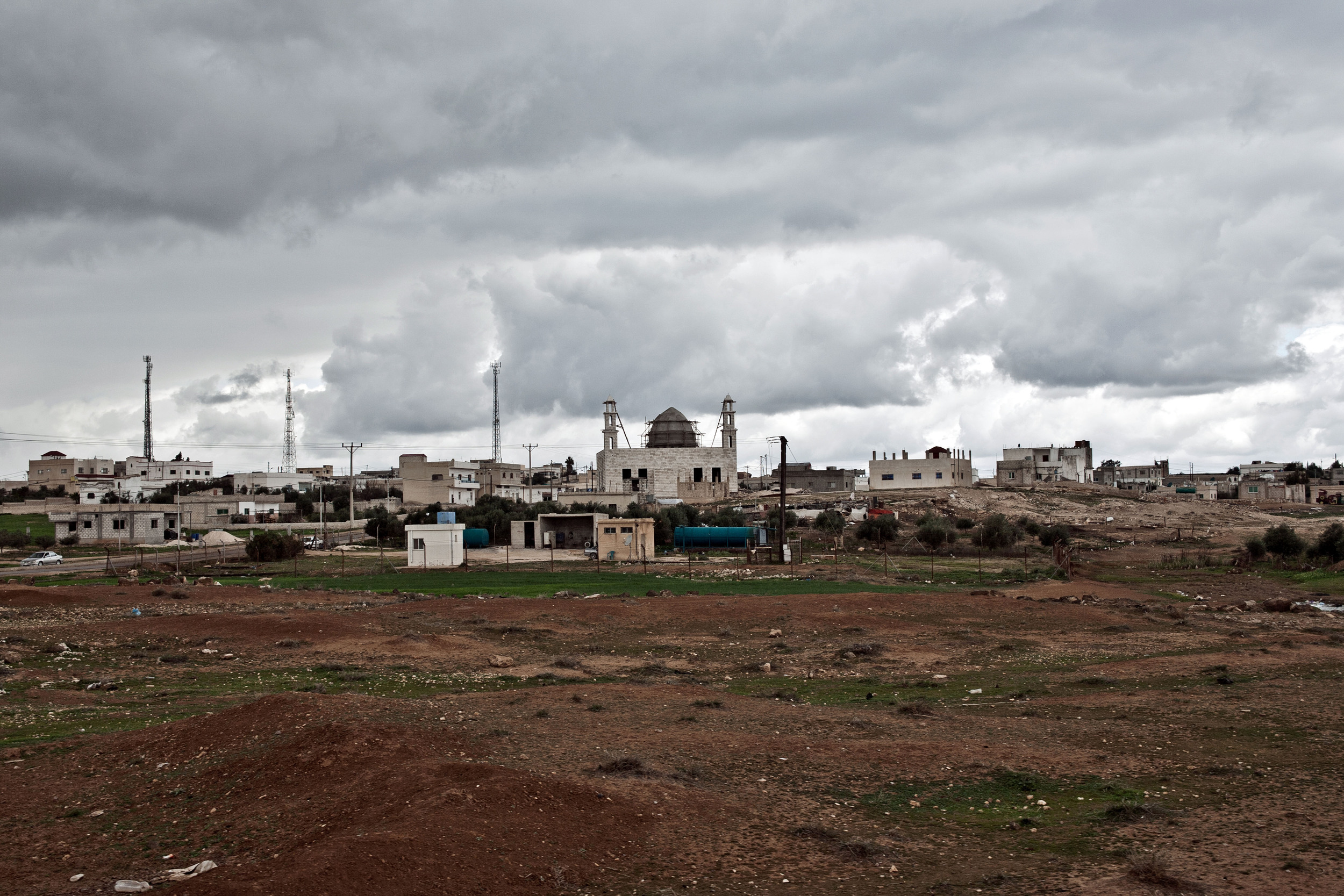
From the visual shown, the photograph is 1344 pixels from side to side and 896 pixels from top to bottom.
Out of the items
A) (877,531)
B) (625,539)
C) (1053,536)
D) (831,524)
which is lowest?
(1053,536)

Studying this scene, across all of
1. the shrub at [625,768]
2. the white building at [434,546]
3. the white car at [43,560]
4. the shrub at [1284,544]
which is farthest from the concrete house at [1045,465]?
the shrub at [625,768]

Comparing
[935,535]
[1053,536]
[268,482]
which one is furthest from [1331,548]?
[268,482]

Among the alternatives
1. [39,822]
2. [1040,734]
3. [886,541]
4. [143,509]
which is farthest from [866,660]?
[143,509]

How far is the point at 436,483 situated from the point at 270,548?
58763mm

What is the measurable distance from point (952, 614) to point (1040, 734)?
17.3 meters

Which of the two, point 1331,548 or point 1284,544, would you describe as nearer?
point 1331,548

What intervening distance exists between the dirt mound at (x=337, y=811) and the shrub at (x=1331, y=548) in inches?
2124

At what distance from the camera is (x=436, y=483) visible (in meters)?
118

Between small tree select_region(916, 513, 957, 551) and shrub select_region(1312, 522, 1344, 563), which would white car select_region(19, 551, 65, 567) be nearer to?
small tree select_region(916, 513, 957, 551)

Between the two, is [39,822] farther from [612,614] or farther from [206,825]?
[612,614]

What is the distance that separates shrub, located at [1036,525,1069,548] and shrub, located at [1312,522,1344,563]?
50.0ft

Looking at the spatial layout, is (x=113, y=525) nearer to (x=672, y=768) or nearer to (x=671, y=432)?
(x=671, y=432)

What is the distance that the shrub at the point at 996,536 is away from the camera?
68062 millimetres

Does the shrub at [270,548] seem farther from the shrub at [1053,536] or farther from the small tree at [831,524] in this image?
the shrub at [1053,536]
